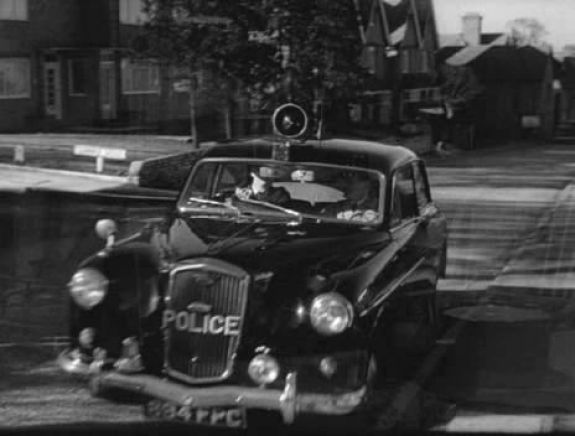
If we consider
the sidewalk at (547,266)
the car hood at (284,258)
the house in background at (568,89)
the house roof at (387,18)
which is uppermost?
the house roof at (387,18)

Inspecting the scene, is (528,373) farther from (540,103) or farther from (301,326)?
(301,326)

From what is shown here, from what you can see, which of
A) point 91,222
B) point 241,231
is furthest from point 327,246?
point 91,222

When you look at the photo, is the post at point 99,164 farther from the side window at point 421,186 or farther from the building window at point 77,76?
the side window at point 421,186

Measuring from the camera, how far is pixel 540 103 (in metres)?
5.03

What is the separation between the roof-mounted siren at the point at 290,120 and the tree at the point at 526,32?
982 mm

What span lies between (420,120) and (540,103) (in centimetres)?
69

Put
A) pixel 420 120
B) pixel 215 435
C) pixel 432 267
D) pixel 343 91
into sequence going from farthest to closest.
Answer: pixel 432 267, pixel 420 120, pixel 343 91, pixel 215 435

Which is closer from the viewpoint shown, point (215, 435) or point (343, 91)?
point (215, 435)

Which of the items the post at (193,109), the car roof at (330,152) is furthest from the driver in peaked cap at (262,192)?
the post at (193,109)

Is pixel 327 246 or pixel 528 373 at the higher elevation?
pixel 327 246

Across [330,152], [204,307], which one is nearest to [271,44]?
[330,152]

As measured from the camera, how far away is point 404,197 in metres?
4.84

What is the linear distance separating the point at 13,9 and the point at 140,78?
0.87 m

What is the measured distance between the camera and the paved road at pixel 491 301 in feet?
14.6
